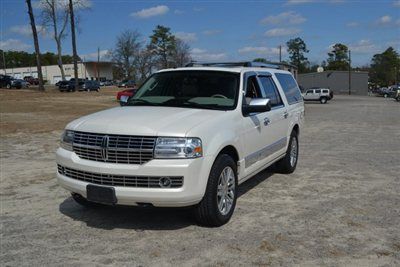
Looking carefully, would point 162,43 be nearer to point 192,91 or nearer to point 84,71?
point 84,71

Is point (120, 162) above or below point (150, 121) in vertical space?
below

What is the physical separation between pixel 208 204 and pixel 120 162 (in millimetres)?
1054

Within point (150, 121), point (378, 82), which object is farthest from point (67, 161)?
point (378, 82)

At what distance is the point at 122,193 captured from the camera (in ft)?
15.5

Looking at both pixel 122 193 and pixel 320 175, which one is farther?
pixel 320 175

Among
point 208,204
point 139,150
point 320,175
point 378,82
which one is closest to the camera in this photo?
point 139,150

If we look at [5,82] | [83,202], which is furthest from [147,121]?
[5,82]

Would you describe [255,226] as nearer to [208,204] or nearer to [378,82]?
[208,204]

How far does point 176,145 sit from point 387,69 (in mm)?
128504

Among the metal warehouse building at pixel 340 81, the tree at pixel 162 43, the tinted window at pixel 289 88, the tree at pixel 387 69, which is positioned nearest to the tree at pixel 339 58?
the tree at pixel 387 69

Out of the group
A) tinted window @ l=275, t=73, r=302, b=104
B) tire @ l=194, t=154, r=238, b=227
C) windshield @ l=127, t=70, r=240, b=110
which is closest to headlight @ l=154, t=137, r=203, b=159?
tire @ l=194, t=154, r=238, b=227

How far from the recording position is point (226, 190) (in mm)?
5375

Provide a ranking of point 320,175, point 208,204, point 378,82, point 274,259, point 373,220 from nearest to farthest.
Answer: point 274,259 → point 208,204 → point 373,220 → point 320,175 → point 378,82

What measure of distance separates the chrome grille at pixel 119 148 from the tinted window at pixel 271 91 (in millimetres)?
2786
